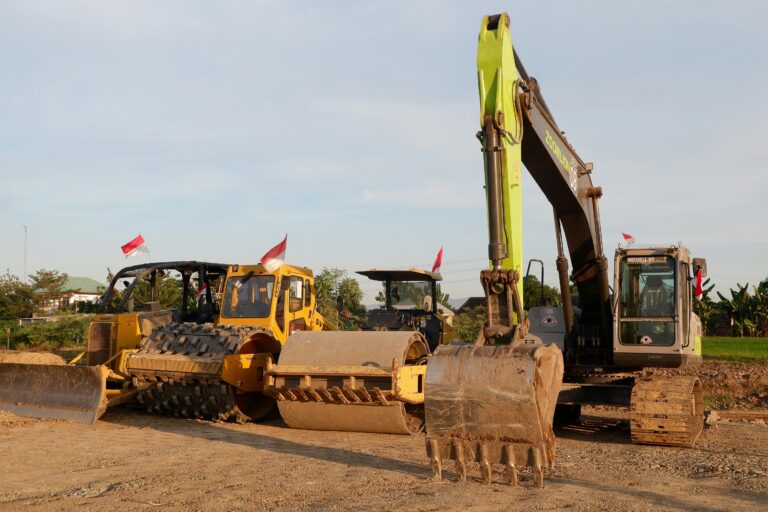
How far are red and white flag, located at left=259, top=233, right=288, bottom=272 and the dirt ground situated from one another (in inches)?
108

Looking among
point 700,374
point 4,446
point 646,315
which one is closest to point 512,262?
point 646,315

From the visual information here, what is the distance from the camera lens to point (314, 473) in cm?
718

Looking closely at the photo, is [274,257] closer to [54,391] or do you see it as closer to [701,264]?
[54,391]

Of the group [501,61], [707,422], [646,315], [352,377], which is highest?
[501,61]

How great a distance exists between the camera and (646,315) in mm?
10195

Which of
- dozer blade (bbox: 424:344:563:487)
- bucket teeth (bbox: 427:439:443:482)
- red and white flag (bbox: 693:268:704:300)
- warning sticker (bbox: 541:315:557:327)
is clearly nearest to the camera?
dozer blade (bbox: 424:344:563:487)

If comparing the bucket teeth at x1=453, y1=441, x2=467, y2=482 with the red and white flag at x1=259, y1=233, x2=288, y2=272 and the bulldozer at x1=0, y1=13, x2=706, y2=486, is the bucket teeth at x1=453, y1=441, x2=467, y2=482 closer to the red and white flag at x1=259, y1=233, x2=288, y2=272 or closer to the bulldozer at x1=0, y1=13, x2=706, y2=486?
the bulldozer at x1=0, y1=13, x2=706, y2=486

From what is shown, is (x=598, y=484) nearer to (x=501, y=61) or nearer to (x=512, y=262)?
(x=512, y=262)

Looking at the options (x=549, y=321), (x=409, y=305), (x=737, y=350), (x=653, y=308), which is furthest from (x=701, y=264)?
(x=737, y=350)

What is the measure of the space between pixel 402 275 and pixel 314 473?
7.60 metres

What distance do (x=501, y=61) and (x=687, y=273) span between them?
4616 mm

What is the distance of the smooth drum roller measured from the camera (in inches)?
363

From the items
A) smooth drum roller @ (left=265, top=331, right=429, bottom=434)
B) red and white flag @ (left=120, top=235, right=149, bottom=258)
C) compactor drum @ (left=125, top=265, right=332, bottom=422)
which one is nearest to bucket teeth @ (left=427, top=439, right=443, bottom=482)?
smooth drum roller @ (left=265, top=331, right=429, bottom=434)

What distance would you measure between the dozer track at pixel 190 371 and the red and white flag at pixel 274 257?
4.44ft
